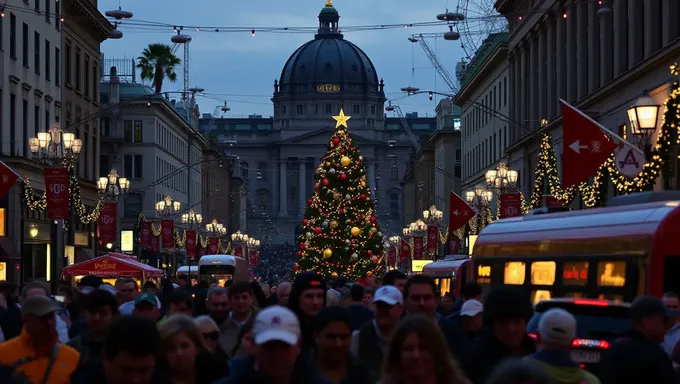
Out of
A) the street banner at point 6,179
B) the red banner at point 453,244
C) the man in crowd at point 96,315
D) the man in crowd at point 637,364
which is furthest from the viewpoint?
the red banner at point 453,244

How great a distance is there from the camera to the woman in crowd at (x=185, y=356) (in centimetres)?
973

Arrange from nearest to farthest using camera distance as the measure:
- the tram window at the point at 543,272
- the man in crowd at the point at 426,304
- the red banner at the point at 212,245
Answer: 1. the man in crowd at the point at 426,304
2. the tram window at the point at 543,272
3. the red banner at the point at 212,245

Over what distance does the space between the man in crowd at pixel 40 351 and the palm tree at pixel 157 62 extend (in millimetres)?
91421

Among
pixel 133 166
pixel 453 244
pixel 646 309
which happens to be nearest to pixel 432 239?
pixel 453 244

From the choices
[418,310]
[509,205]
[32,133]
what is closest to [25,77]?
[32,133]

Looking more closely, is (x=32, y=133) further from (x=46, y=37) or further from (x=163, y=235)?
(x=163, y=235)

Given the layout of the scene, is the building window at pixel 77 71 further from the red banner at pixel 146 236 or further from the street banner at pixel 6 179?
the street banner at pixel 6 179

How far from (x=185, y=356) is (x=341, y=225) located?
52401 mm

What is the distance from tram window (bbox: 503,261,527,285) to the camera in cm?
2760

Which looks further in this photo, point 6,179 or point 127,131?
point 127,131

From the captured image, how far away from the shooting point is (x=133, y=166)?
354 feet

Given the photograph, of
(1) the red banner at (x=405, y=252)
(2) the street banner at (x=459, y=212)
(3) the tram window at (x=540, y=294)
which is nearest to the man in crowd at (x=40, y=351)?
(3) the tram window at (x=540, y=294)

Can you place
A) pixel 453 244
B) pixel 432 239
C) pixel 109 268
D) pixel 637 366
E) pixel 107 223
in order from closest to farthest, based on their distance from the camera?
pixel 637 366 < pixel 109 268 < pixel 107 223 < pixel 432 239 < pixel 453 244

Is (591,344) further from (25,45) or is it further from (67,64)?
(67,64)
